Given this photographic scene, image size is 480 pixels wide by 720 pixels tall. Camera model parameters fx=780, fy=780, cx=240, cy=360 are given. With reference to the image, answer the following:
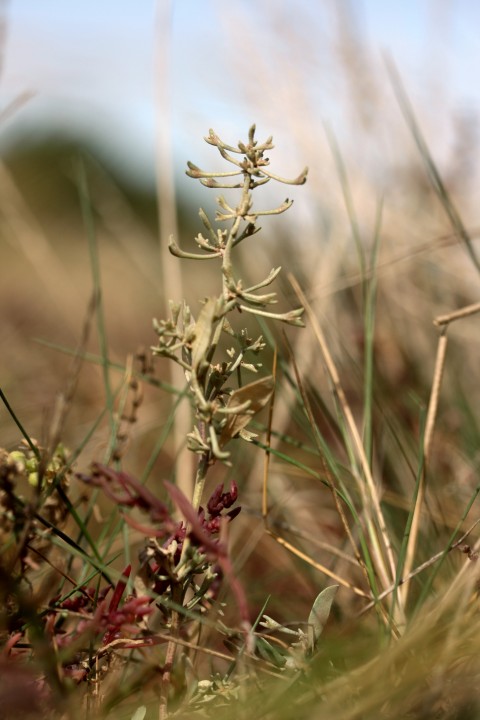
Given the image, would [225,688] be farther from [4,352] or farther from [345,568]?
[4,352]

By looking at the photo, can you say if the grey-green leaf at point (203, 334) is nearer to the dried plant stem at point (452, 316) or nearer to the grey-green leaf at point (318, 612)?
the grey-green leaf at point (318, 612)

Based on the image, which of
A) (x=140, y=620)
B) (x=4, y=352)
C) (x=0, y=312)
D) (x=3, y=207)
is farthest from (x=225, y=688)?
(x=0, y=312)

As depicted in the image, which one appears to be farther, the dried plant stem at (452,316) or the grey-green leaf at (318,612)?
the dried plant stem at (452,316)

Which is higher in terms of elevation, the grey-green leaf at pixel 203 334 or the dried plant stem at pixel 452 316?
the grey-green leaf at pixel 203 334

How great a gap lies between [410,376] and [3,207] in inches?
28.8

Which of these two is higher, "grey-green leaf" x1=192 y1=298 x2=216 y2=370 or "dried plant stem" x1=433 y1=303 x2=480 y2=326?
"grey-green leaf" x1=192 y1=298 x2=216 y2=370

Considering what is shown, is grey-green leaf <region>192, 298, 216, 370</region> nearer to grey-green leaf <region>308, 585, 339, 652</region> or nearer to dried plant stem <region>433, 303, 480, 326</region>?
grey-green leaf <region>308, 585, 339, 652</region>

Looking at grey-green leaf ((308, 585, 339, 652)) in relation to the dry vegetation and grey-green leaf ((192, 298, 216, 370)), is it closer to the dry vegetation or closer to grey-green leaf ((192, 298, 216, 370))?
the dry vegetation

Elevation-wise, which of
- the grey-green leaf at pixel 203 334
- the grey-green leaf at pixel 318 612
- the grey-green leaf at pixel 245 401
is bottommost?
the grey-green leaf at pixel 318 612

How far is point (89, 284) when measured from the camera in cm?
275

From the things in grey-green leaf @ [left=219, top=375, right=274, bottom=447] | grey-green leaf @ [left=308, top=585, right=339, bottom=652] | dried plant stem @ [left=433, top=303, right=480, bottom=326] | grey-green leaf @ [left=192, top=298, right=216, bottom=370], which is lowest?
grey-green leaf @ [left=308, top=585, right=339, bottom=652]

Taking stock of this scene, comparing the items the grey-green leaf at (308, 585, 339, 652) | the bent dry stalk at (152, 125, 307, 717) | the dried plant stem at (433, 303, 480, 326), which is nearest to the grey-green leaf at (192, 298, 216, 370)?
the bent dry stalk at (152, 125, 307, 717)

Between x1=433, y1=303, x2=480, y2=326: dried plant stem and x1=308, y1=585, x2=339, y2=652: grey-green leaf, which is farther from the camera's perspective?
x1=433, y1=303, x2=480, y2=326: dried plant stem

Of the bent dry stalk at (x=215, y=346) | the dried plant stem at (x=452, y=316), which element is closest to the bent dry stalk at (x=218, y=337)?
the bent dry stalk at (x=215, y=346)
